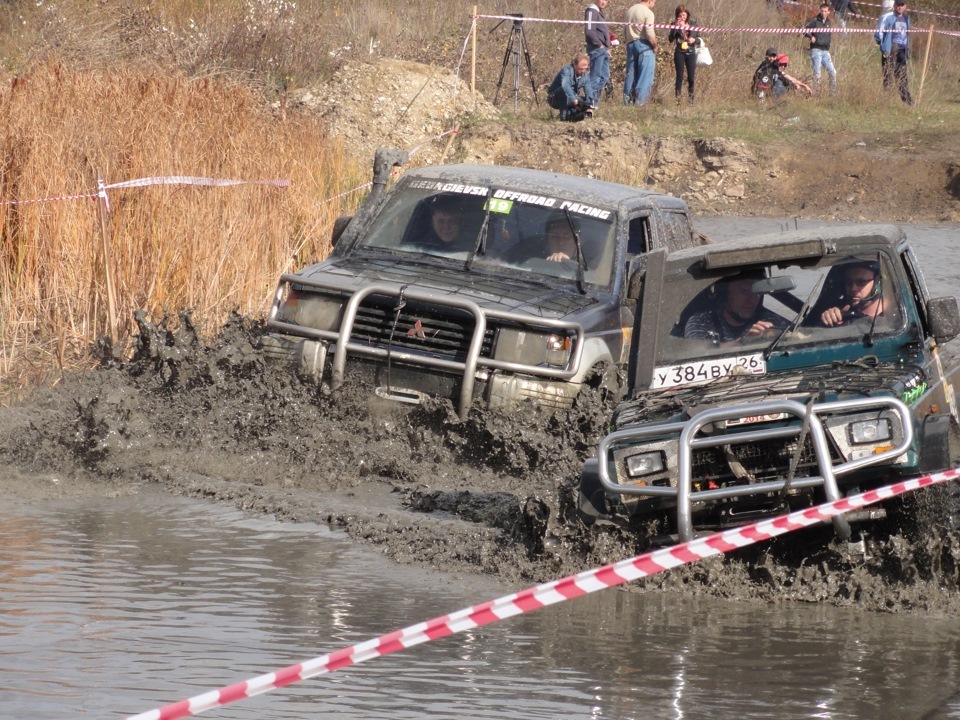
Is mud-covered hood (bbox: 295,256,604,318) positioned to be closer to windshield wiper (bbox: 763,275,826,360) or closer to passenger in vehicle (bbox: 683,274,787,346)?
passenger in vehicle (bbox: 683,274,787,346)

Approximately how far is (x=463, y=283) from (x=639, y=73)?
19199 millimetres

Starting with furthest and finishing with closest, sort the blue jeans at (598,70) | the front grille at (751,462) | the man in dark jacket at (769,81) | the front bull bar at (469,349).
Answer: the man in dark jacket at (769,81) → the blue jeans at (598,70) → the front bull bar at (469,349) → the front grille at (751,462)

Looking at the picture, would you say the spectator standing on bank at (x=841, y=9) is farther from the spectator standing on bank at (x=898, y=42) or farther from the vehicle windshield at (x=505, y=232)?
the vehicle windshield at (x=505, y=232)

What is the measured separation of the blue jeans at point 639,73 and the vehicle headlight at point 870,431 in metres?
21.3

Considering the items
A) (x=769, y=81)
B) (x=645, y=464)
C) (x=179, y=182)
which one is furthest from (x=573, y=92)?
(x=645, y=464)

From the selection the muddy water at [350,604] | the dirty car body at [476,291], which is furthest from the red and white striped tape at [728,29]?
the muddy water at [350,604]

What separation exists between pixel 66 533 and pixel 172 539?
54 cm

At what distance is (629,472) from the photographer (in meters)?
5.95

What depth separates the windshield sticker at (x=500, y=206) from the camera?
948 cm

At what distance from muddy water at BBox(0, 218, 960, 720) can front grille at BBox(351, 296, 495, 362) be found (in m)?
0.45

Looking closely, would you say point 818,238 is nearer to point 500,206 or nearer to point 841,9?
point 500,206

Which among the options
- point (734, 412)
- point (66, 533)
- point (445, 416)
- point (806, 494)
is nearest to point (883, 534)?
point (806, 494)

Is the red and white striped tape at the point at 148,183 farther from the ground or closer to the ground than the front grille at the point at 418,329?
farther from the ground

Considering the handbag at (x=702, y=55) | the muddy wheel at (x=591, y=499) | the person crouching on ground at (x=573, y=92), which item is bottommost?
the muddy wheel at (x=591, y=499)
